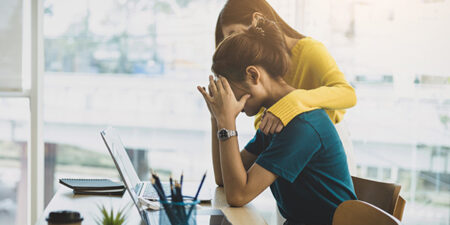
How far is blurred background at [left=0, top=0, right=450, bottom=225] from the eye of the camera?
9.71 ft

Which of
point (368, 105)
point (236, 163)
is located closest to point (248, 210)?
point (236, 163)

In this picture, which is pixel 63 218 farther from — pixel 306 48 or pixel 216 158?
pixel 306 48

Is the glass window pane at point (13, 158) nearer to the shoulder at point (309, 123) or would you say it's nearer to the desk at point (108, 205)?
the desk at point (108, 205)

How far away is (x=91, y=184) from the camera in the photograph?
1.62 meters

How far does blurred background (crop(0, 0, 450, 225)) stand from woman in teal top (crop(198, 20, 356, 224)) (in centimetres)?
156

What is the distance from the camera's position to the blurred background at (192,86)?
296 cm

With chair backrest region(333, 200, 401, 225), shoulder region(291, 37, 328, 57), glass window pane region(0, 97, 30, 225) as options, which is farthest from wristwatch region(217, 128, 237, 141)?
glass window pane region(0, 97, 30, 225)

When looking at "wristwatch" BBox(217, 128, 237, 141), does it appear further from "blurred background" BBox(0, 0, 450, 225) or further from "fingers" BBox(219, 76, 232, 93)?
"blurred background" BBox(0, 0, 450, 225)

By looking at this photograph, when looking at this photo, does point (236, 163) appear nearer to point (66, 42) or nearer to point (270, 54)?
point (270, 54)

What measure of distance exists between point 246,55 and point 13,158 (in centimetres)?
212

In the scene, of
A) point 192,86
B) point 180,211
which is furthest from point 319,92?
point 192,86

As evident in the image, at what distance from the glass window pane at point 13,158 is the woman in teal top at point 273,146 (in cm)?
191

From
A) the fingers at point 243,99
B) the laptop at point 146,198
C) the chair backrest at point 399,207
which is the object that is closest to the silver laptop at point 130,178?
the laptop at point 146,198

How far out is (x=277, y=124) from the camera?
1354 millimetres
